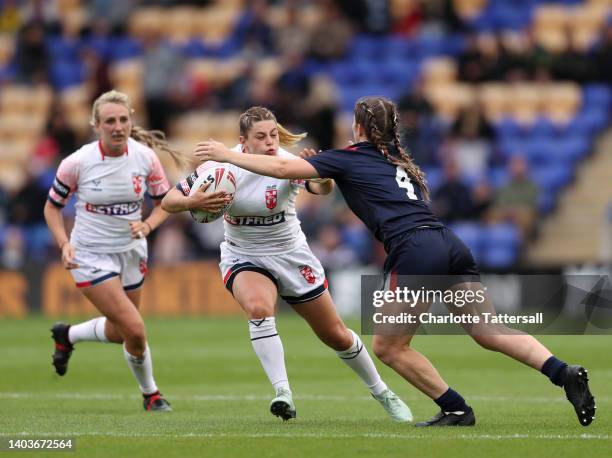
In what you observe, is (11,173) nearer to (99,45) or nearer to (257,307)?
(99,45)

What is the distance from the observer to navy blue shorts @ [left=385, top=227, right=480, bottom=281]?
27.4 feet

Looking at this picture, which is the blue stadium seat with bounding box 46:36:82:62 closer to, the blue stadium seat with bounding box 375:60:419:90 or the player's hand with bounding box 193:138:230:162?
the blue stadium seat with bounding box 375:60:419:90

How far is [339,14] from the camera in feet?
83.6

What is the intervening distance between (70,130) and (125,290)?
13488 mm

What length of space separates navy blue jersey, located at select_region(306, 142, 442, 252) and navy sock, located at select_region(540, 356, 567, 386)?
114 centimetres

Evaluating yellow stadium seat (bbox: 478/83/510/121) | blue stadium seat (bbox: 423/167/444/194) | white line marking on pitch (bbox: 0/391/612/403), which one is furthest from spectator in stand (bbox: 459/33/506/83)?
white line marking on pitch (bbox: 0/391/612/403)

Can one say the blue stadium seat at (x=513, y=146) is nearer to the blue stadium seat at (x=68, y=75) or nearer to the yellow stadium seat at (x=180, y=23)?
the yellow stadium seat at (x=180, y=23)

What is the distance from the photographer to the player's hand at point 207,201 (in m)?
8.73

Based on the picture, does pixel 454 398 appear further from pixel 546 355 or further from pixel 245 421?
pixel 245 421

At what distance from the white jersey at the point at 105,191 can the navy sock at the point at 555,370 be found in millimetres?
3884

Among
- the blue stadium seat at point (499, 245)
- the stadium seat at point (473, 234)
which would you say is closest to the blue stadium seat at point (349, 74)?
the stadium seat at point (473, 234)

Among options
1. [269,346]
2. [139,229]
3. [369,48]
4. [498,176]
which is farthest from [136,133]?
[369,48]

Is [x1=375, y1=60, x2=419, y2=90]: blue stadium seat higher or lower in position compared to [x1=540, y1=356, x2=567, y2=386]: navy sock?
higher

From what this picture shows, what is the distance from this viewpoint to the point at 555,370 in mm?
8188
